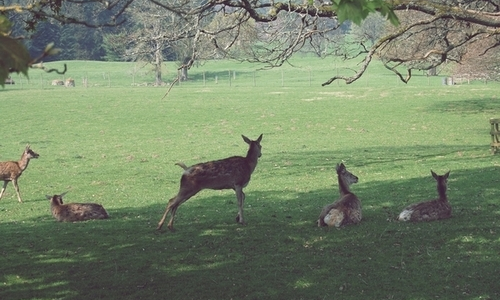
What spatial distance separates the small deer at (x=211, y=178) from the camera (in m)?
11.8

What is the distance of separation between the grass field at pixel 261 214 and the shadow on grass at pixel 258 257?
0.10 feet

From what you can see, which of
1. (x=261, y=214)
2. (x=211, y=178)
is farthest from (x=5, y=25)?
(x=261, y=214)

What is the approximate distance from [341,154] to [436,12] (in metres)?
13.5

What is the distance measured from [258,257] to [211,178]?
2.40 m

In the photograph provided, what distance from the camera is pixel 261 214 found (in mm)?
13602

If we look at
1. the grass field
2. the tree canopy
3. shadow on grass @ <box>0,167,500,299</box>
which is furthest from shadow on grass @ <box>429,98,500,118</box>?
shadow on grass @ <box>0,167,500,299</box>

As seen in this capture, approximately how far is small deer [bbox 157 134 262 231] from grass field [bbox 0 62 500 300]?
474 mm

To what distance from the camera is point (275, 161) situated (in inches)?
991

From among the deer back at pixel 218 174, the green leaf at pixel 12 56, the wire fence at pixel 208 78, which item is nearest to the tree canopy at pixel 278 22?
the green leaf at pixel 12 56

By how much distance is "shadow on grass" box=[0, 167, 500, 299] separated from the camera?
8.37 meters

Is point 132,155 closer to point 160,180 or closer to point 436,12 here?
point 160,180

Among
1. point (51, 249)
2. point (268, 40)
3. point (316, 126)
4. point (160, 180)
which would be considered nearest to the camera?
point (51, 249)

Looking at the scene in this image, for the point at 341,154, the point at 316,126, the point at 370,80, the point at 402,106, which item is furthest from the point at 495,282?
the point at 370,80

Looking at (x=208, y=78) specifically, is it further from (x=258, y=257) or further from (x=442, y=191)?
(x=258, y=257)
